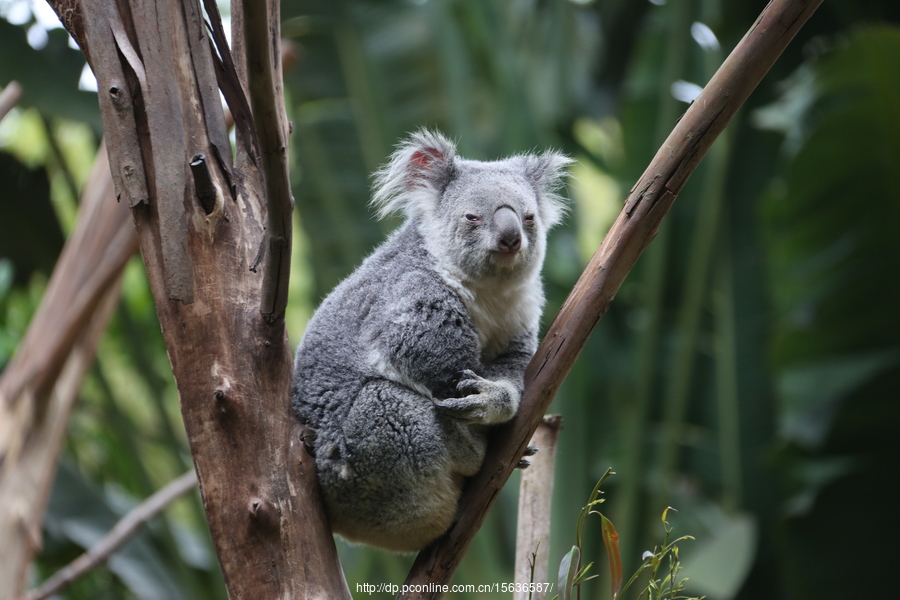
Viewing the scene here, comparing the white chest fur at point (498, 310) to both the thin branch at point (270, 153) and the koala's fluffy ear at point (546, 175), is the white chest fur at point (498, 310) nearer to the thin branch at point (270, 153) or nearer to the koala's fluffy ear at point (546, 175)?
the koala's fluffy ear at point (546, 175)

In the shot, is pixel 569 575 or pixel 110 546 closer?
pixel 569 575

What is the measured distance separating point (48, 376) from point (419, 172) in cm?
202

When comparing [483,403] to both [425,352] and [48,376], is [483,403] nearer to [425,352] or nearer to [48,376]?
[425,352]

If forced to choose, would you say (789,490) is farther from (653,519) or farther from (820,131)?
(820,131)

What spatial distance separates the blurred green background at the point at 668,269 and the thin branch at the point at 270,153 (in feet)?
10.1

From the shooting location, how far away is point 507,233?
240cm

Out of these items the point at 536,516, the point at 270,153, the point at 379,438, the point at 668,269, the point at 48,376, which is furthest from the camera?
the point at 668,269

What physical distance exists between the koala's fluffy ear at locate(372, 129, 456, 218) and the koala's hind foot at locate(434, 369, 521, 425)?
80 centimetres

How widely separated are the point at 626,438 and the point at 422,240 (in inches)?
128

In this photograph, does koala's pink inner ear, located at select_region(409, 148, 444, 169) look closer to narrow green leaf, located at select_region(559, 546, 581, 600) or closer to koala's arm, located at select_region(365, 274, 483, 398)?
koala's arm, located at select_region(365, 274, 483, 398)

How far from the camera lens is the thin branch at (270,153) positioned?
4.73ft

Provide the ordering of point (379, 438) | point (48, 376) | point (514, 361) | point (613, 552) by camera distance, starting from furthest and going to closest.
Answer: point (48, 376) → point (514, 361) → point (379, 438) → point (613, 552)

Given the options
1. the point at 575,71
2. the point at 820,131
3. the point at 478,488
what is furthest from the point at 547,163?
the point at 575,71

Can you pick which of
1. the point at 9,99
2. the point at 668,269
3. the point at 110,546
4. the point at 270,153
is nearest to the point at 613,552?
the point at 270,153
